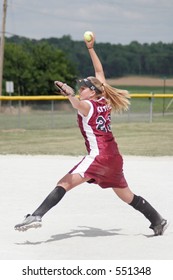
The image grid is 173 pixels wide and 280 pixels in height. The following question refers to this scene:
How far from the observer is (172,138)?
22328 millimetres

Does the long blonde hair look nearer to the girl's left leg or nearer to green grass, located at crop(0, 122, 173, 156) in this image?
the girl's left leg

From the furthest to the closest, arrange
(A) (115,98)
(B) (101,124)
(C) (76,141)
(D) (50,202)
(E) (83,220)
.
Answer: (C) (76,141)
(E) (83,220)
(A) (115,98)
(B) (101,124)
(D) (50,202)

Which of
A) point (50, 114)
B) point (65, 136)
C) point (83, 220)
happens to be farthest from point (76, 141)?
point (50, 114)

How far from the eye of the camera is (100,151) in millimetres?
7477

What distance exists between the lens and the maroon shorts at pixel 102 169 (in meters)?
7.43

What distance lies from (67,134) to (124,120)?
849 centimetres

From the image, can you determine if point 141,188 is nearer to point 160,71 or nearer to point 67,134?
point 67,134

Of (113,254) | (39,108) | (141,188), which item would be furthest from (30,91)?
(113,254)

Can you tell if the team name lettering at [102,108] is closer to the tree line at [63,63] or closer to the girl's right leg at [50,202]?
the girl's right leg at [50,202]

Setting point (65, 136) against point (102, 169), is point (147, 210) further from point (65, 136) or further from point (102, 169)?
point (65, 136)

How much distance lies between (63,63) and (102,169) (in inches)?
2939

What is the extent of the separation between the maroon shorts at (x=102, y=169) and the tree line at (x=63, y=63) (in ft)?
207

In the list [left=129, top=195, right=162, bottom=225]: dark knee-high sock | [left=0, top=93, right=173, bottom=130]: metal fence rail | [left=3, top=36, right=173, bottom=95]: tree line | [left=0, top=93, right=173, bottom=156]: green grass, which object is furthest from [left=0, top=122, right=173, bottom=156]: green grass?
[left=3, top=36, right=173, bottom=95]: tree line

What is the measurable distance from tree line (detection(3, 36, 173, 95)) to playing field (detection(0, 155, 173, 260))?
5808 centimetres
